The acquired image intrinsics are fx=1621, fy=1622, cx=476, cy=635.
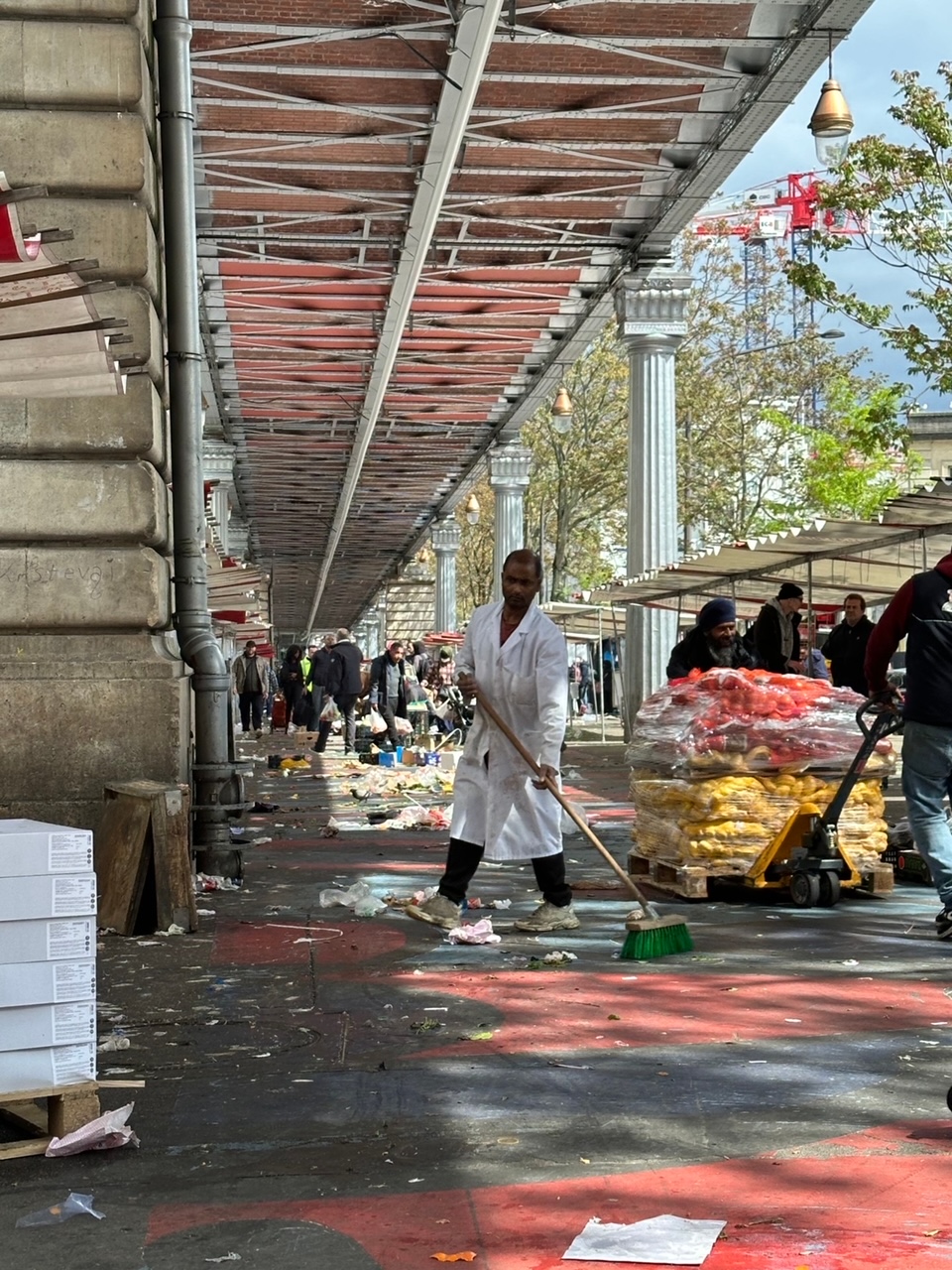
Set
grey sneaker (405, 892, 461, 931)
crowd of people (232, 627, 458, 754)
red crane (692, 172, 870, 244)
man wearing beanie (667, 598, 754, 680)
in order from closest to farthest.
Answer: grey sneaker (405, 892, 461, 931)
man wearing beanie (667, 598, 754, 680)
crowd of people (232, 627, 458, 754)
red crane (692, 172, 870, 244)

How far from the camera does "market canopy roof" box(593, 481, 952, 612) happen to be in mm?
13742

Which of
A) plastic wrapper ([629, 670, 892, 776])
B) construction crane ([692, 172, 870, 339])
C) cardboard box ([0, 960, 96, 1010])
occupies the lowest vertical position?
cardboard box ([0, 960, 96, 1010])

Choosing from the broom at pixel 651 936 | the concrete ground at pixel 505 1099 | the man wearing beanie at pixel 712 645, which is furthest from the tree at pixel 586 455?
the concrete ground at pixel 505 1099

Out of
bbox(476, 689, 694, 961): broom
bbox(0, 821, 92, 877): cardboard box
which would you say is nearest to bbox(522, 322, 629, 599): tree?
bbox(476, 689, 694, 961): broom

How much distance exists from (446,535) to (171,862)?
43.1m

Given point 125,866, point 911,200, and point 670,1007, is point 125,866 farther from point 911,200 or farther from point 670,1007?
point 911,200

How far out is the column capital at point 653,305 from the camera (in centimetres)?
2250

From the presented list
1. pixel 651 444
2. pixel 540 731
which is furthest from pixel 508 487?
pixel 540 731

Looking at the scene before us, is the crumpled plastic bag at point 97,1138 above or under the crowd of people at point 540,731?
under

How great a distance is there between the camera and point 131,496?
31.9ft

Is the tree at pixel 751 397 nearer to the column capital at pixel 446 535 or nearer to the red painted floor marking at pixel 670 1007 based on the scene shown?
the column capital at pixel 446 535

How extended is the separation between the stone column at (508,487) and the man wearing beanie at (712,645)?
24.1 meters

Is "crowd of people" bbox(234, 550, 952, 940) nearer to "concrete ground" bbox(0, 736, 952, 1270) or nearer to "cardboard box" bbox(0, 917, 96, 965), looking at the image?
"concrete ground" bbox(0, 736, 952, 1270)

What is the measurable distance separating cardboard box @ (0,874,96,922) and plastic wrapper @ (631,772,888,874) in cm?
559
